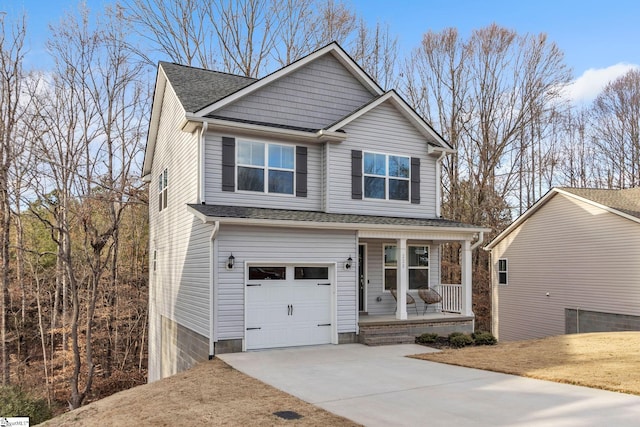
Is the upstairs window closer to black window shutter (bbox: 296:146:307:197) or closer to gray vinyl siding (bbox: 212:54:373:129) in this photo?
gray vinyl siding (bbox: 212:54:373:129)

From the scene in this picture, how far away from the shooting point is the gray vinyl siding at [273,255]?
1095 centimetres

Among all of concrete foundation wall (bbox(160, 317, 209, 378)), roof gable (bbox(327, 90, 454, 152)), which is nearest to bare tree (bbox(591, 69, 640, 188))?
roof gable (bbox(327, 90, 454, 152))

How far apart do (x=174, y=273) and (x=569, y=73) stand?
24.7 meters

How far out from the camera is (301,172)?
519 inches

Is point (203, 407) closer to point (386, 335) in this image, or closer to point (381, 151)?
point (386, 335)

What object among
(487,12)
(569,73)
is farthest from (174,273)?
(569,73)

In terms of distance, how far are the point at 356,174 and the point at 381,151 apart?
1171 mm

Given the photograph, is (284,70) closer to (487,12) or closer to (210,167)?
(210,167)

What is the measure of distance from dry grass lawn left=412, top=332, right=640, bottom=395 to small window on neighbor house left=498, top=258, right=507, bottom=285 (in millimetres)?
10116

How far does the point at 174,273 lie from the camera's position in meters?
14.6

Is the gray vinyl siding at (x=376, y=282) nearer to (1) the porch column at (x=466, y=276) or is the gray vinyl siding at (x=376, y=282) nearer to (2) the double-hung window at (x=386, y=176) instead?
(2) the double-hung window at (x=386, y=176)

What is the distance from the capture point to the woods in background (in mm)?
21438

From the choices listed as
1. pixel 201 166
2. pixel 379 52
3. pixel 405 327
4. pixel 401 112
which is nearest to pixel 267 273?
pixel 201 166

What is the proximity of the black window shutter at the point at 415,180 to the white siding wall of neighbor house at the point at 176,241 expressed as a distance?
21.3 ft
